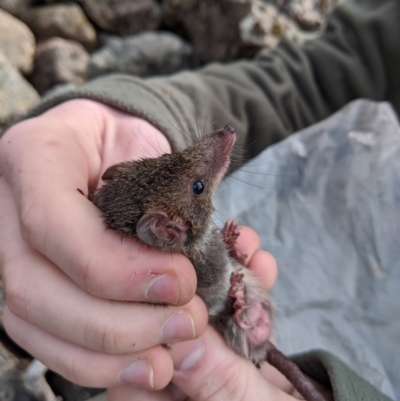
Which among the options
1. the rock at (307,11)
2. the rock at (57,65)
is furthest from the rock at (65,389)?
the rock at (307,11)

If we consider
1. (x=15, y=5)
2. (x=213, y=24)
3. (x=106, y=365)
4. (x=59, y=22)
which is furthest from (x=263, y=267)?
(x=15, y=5)

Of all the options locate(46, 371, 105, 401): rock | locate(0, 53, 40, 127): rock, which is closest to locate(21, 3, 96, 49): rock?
locate(0, 53, 40, 127): rock

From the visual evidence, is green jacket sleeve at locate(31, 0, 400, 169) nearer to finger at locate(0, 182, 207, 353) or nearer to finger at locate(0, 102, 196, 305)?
finger at locate(0, 102, 196, 305)

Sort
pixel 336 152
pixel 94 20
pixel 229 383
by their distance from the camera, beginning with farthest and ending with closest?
pixel 94 20, pixel 336 152, pixel 229 383

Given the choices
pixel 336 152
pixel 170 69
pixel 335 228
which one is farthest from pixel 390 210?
pixel 170 69

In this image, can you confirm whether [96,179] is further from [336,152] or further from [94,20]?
[94,20]

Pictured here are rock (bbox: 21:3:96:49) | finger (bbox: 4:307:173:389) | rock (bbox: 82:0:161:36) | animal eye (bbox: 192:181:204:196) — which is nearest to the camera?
finger (bbox: 4:307:173:389)
